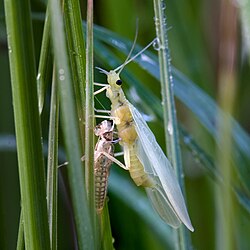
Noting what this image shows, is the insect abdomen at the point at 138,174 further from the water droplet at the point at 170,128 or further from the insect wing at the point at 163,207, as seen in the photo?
the water droplet at the point at 170,128

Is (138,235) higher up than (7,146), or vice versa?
(7,146)

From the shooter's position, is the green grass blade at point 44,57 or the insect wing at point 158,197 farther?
the insect wing at point 158,197

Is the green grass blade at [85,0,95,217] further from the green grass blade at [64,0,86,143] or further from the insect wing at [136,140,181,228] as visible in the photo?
the insect wing at [136,140,181,228]

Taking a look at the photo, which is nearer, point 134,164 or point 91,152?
point 91,152

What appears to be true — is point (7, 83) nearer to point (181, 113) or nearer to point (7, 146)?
point (7, 146)

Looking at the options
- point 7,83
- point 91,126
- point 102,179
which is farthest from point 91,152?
point 7,83

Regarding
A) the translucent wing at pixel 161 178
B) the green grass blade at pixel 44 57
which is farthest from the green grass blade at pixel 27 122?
the translucent wing at pixel 161 178

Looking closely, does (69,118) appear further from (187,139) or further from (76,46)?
(187,139)
